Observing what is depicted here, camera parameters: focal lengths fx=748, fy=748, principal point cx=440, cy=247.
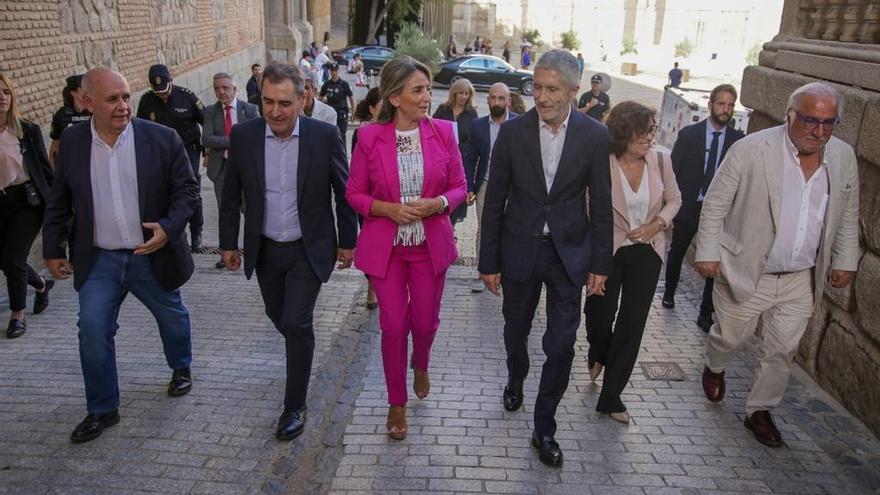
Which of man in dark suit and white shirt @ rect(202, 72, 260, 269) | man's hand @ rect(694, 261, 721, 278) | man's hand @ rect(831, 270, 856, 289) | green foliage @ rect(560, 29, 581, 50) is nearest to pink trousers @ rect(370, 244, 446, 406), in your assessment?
man's hand @ rect(694, 261, 721, 278)

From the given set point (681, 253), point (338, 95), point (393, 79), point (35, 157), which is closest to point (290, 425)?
point (393, 79)

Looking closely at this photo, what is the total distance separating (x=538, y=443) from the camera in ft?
13.2

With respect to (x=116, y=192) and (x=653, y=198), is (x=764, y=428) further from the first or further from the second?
(x=116, y=192)

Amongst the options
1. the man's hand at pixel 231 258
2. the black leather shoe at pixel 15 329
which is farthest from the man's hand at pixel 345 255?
the black leather shoe at pixel 15 329

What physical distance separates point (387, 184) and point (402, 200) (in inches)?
4.8

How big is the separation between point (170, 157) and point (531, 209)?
1969 mm

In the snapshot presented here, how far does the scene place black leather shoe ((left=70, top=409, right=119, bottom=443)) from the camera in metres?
3.95

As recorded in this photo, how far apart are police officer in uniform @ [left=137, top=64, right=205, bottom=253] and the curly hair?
15.3ft

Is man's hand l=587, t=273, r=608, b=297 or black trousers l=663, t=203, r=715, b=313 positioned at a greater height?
man's hand l=587, t=273, r=608, b=297

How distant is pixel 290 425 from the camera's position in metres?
4.12

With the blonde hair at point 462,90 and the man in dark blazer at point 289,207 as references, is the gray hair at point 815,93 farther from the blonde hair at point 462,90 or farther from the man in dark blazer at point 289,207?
the blonde hair at point 462,90

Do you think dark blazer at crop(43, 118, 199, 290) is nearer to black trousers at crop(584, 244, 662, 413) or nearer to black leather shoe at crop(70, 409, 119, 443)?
black leather shoe at crop(70, 409, 119, 443)

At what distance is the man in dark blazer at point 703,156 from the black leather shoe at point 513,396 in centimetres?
227

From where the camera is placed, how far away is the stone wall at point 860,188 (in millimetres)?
4613
